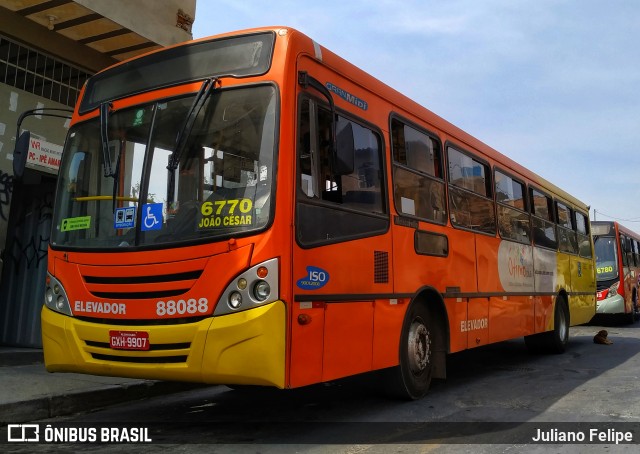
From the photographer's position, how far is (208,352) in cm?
427

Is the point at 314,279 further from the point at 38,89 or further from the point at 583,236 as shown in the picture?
the point at 583,236

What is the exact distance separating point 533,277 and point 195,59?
6.80 m

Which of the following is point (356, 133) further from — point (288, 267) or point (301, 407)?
point (301, 407)

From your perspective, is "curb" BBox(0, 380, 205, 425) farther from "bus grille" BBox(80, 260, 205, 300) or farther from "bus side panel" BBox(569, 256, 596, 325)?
"bus side panel" BBox(569, 256, 596, 325)

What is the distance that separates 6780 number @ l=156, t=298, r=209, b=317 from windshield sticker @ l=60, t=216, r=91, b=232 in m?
1.20

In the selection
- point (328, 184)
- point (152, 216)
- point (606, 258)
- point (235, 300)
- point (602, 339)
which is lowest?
point (602, 339)

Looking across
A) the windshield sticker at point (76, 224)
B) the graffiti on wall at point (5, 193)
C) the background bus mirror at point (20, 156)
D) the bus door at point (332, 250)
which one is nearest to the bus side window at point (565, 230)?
the bus door at point (332, 250)

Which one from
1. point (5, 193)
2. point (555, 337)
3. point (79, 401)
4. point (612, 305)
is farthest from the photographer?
point (612, 305)

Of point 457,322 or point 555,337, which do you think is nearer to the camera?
point 457,322

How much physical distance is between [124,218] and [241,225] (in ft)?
3.70

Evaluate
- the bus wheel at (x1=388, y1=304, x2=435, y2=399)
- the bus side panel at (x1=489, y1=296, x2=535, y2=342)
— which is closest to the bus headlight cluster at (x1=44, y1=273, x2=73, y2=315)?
the bus wheel at (x1=388, y1=304, x2=435, y2=399)

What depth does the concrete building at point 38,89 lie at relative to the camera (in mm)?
8914

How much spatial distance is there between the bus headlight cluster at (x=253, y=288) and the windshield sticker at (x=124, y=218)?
3.63 ft

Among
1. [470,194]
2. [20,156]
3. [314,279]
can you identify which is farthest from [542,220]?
[20,156]
